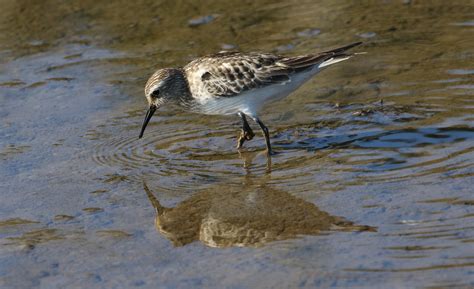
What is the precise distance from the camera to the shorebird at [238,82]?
10102 millimetres

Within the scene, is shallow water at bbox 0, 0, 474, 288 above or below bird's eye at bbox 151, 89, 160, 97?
below

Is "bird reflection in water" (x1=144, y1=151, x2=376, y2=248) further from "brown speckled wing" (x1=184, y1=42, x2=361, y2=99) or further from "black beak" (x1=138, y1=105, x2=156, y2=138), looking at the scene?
"brown speckled wing" (x1=184, y1=42, x2=361, y2=99)

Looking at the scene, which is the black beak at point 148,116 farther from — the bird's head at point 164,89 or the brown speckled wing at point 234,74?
the brown speckled wing at point 234,74

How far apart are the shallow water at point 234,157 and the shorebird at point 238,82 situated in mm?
414

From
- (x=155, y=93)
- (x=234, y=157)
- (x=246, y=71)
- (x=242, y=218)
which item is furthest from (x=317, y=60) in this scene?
(x=242, y=218)

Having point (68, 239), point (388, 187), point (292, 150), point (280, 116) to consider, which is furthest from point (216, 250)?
point (280, 116)

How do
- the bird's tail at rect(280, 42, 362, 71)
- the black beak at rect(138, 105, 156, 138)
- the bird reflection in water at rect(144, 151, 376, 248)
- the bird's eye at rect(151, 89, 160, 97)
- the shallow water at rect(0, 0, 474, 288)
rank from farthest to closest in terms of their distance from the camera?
the bird's eye at rect(151, 89, 160, 97), the black beak at rect(138, 105, 156, 138), the bird's tail at rect(280, 42, 362, 71), the bird reflection in water at rect(144, 151, 376, 248), the shallow water at rect(0, 0, 474, 288)

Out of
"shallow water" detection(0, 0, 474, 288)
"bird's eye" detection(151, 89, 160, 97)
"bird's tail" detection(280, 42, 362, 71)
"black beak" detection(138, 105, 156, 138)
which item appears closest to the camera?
"shallow water" detection(0, 0, 474, 288)

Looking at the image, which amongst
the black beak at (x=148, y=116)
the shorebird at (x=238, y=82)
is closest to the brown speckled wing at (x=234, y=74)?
the shorebird at (x=238, y=82)

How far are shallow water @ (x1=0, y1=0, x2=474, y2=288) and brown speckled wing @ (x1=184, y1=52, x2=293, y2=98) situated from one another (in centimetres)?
63

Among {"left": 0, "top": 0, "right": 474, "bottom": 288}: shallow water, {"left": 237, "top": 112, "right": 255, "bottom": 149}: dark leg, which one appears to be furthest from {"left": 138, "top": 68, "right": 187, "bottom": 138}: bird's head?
{"left": 237, "top": 112, "right": 255, "bottom": 149}: dark leg

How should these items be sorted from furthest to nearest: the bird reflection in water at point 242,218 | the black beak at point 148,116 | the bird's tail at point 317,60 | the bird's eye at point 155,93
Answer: the bird's eye at point 155,93, the black beak at point 148,116, the bird's tail at point 317,60, the bird reflection in water at point 242,218

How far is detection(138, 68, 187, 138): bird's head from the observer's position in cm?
Answer: 1026

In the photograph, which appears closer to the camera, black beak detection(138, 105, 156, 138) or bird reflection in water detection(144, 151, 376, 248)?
bird reflection in water detection(144, 151, 376, 248)
